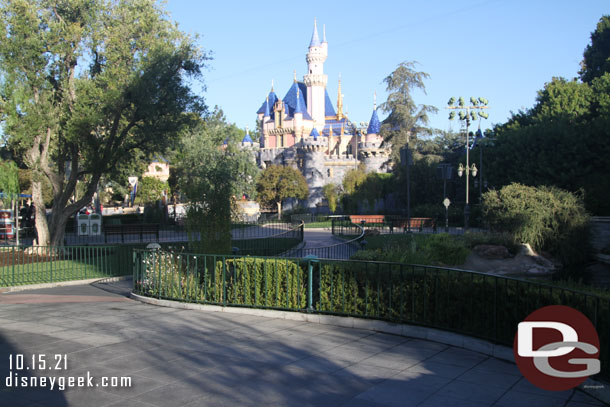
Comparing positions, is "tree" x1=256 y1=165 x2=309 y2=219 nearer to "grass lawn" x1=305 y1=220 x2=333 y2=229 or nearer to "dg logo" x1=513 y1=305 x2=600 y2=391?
"grass lawn" x1=305 y1=220 x2=333 y2=229

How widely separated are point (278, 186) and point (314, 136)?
79.0 ft

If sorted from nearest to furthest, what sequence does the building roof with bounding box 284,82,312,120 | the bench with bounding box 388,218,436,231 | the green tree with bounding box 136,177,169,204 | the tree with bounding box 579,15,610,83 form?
the bench with bounding box 388,218,436,231 < the tree with bounding box 579,15,610,83 < the green tree with bounding box 136,177,169,204 < the building roof with bounding box 284,82,312,120

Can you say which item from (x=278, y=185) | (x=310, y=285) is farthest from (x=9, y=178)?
(x=278, y=185)

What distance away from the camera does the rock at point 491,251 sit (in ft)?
72.0

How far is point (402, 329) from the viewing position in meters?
8.30

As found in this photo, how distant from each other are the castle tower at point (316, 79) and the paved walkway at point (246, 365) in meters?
89.7

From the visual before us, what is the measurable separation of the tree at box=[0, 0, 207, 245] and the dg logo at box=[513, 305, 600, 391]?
59.7 feet

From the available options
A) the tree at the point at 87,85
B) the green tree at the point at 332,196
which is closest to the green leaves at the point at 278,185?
the green tree at the point at 332,196

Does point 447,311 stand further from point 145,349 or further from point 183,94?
point 183,94

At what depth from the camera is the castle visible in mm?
75062

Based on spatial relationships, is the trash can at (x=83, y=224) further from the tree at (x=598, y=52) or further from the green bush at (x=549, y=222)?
the tree at (x=598, y=52)

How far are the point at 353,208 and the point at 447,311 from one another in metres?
47.1

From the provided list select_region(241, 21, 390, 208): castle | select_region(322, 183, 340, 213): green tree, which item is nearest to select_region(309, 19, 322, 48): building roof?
select_region(241, 21, 390, 208): castle

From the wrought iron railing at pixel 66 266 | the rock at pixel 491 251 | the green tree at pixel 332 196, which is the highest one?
the green tree at pixel 332 196
